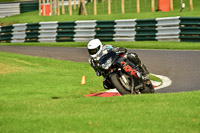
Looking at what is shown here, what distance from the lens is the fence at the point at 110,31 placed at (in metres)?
21.5

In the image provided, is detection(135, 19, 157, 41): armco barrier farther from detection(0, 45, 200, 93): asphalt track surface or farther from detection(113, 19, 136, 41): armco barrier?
detection(0, 45, 200, 93): asphalt track surface

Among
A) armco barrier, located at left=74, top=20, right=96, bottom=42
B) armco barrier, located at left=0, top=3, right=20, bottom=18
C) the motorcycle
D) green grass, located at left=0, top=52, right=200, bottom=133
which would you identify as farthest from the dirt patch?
armco barrier, located at left=0, top=3, right=20, bottom=18

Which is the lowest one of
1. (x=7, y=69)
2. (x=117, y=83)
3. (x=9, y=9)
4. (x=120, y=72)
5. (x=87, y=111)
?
(x=87, y=111)

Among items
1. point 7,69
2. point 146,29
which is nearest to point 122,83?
point 7,69

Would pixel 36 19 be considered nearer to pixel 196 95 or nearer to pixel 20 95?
pixel 20 95

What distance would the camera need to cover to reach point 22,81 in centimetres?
1362

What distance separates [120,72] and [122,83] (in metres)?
0.23

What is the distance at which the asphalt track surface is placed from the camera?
13.3 meters

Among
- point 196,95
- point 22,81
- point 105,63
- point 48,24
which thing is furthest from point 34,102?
point 48,24

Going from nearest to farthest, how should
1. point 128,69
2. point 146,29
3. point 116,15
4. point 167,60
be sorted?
1. point 128,69
2. point 167,60
3. point 146,29
4. point 116,15

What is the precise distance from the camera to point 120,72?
33.6ft

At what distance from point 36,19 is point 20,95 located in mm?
20241

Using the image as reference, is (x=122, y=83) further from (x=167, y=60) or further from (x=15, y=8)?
(x=15, y=8)

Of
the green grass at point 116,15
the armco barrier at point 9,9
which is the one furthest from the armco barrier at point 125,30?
the armco barrier at point 9,9
